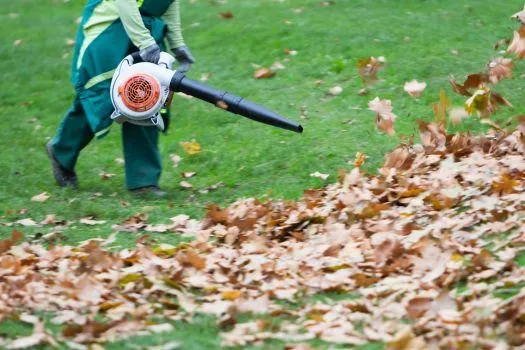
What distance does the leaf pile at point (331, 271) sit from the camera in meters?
3.44

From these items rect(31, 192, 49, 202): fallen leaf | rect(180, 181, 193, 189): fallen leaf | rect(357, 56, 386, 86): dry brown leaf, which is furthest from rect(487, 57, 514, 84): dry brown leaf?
rect(31, 192, 49, 202): fallen leaf

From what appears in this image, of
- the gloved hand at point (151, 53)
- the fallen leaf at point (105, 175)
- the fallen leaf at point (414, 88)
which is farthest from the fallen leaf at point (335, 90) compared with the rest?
the gloved hand at point (151, 53)

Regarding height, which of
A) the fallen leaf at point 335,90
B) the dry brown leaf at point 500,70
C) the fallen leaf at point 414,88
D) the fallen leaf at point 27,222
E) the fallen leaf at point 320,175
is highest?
the dry brown leaf at point 500,70

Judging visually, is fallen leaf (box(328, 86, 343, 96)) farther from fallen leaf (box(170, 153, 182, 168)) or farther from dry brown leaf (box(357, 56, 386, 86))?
fallen leaf (box(170, 153, 182, 168))

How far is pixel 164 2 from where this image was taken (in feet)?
19.4

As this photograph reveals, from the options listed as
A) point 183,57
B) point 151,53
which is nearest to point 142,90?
point 151,53

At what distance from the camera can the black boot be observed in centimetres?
636

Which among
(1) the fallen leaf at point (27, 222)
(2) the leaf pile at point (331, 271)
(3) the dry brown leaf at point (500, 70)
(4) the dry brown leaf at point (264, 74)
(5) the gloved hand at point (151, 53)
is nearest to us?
Answer: (2) the leaf pile at point (331, 271)

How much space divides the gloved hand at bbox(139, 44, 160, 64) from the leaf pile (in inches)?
42.2

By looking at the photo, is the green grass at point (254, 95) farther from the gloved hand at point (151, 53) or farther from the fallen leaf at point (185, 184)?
the gloved hand at point (151, 53)

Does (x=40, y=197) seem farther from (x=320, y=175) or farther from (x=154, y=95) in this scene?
(x=320, y=175)

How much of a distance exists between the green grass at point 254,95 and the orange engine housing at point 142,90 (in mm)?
633

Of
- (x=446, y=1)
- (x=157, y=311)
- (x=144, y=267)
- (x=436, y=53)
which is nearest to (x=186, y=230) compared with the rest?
(x=144, y=267)

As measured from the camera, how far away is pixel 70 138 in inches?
247
